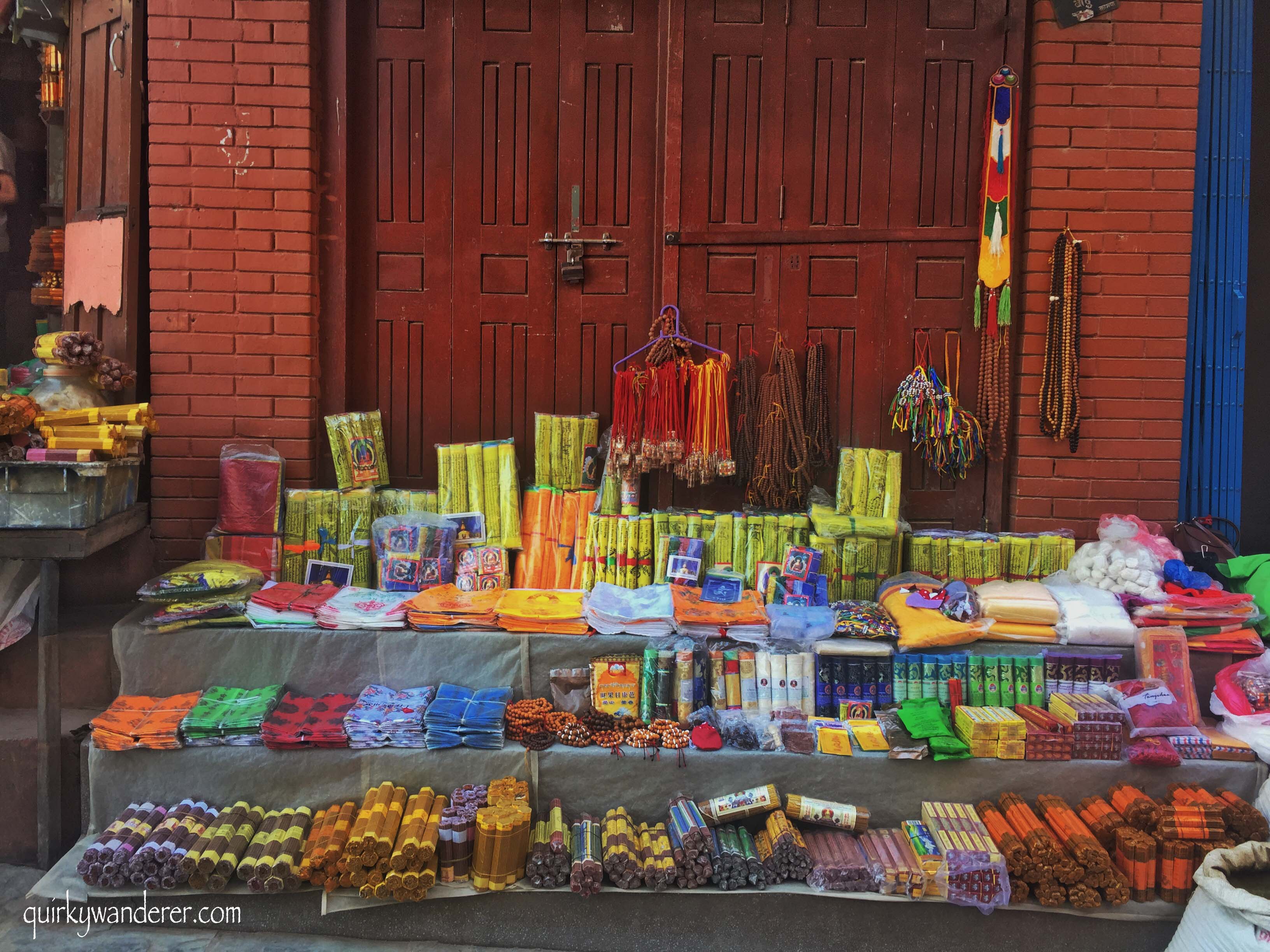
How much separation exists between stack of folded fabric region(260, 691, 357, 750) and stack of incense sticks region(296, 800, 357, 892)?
34 centimetres

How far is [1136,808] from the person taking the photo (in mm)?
3562

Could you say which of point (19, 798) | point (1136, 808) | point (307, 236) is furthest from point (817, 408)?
point (19, 798)

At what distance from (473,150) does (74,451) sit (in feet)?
8.76

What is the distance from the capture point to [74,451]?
3.80 meters

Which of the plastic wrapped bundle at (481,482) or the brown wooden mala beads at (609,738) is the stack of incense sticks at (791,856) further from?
the plastic wrapped bundle at (481,482)

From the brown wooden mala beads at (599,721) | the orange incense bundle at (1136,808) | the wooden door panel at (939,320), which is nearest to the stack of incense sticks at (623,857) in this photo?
the brown wooden mala beads at (599,721)

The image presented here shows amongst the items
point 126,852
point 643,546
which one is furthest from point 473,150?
point 126,852

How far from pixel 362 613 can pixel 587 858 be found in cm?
164

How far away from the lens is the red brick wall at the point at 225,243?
4.63 meters

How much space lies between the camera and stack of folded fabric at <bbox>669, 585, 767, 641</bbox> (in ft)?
13.6

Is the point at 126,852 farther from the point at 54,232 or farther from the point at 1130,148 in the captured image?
the point at 1130,148

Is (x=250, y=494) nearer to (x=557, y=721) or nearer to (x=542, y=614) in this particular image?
(x=542, y=614)

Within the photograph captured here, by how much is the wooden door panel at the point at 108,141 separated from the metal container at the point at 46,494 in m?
1.04

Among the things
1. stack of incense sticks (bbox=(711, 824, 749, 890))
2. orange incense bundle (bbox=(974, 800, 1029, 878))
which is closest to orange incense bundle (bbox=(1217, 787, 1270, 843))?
orange incense bundle (bbox=(974, 800, 1029, 878))
